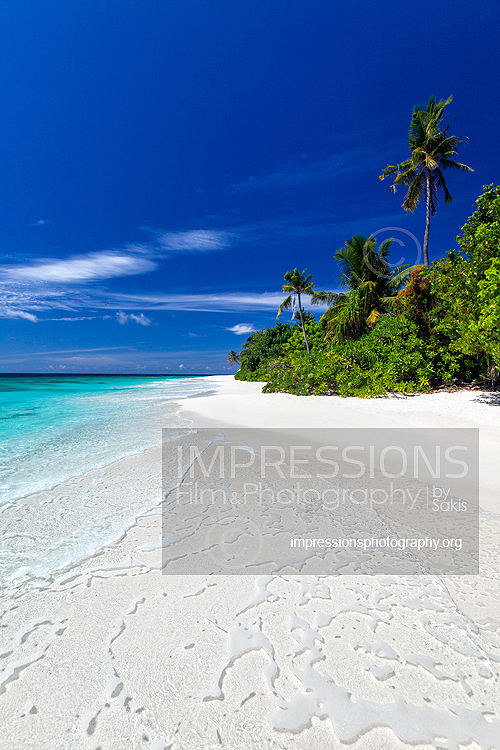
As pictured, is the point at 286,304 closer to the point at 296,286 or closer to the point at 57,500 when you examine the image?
the point at 296,286

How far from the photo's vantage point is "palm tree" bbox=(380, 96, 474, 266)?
18031 mm

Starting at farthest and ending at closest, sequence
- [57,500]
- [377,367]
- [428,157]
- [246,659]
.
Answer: [428,157] < [377,367] < [57,500] < [246,659]

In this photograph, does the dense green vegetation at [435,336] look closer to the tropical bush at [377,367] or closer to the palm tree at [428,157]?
the tropical bush at [377,367]

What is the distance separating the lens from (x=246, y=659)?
1.72 metres

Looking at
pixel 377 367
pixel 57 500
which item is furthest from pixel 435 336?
pixel 57 500

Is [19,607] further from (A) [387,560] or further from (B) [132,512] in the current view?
(A) [387,560]

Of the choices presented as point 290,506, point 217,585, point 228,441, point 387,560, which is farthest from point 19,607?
point 228,441

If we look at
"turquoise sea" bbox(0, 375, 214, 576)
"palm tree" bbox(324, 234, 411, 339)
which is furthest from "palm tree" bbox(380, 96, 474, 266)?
"turquoise sea" bbox(0, 375, 214, 576)

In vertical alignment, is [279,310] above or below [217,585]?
above

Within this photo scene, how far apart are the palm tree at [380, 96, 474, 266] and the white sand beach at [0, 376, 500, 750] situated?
65.5 feet

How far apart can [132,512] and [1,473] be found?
10.4ft

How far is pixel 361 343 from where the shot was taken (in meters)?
13.5

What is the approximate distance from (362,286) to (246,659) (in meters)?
21.8

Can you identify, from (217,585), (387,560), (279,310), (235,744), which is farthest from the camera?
(279,310)
